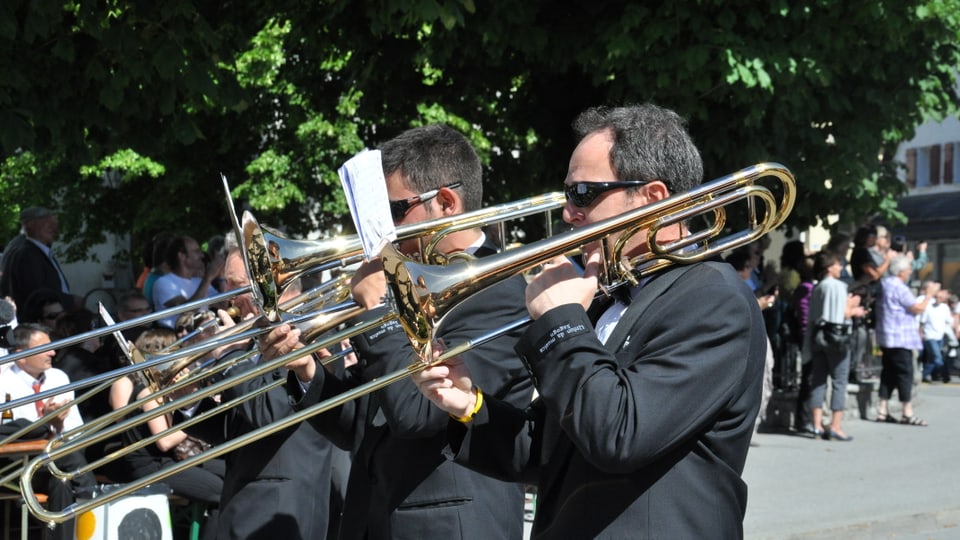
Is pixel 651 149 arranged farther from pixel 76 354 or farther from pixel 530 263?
pixel 76 354

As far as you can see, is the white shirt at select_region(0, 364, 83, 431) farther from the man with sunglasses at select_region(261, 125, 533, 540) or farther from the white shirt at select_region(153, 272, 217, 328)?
the man with sunglasses at select_region(261, 125, 533, 540)

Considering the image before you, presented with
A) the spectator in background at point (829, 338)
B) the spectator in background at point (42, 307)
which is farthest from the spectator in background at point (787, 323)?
the spectator in background at point (42, 307)

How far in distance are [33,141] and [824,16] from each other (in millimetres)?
5524

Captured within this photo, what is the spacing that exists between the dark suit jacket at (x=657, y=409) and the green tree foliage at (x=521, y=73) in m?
4.69

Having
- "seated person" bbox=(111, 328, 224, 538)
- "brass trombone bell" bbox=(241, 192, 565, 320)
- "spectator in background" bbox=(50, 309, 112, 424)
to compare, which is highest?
"brass trombone bell" bbox=(241, 192, 565, 320)

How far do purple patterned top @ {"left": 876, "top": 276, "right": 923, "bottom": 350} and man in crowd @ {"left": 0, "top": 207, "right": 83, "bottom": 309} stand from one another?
791 cm

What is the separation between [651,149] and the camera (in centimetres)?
269

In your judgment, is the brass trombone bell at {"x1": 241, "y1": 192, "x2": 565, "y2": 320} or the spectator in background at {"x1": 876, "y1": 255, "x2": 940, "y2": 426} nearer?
the brass trombone bell at {"x1": 241, "y1": 192, "x2": 565, "y2": 320}

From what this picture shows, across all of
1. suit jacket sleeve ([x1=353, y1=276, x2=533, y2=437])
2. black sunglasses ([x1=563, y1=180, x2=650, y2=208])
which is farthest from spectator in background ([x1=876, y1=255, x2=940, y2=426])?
black sunglasses ([x1=563, y1=180, x2=650, y2=208])

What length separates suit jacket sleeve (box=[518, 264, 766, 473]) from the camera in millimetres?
2299

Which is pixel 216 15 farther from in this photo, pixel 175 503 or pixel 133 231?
pixel 133 231

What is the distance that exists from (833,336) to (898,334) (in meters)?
1.65

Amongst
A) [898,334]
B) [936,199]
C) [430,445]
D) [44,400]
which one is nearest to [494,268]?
[430,445]

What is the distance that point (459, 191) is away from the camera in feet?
11.9
